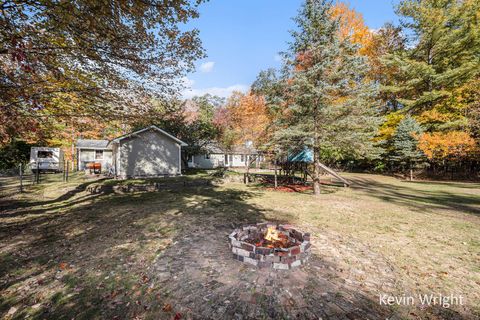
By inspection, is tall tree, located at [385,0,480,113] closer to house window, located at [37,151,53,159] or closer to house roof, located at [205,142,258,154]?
house roof, located at [205,142,258,154]

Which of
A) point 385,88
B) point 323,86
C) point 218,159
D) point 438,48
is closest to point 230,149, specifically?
point 218,159

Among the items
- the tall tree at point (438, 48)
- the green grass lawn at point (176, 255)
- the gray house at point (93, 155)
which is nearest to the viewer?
the green grass lawn at point (176, 255)

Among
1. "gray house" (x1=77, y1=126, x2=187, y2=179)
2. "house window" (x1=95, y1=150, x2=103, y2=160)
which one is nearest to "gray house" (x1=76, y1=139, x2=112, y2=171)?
"house window" (x1=95, y1=150, x2=103, y2=160)

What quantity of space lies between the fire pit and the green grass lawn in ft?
0.94

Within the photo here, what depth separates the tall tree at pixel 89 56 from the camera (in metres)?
4.66


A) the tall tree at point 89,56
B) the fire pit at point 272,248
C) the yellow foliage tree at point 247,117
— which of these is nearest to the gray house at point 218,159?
the yellow foliage tree at point 247,117

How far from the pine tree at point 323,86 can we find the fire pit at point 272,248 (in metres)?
6.96

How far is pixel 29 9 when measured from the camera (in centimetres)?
466

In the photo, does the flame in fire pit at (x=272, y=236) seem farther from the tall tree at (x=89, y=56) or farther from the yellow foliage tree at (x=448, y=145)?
the yellow foliage tree at (x=448, y=145)

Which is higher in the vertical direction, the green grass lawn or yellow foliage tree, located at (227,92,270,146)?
yellow foliage tree, located at (227,92,270,146)

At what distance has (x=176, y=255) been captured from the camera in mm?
4395

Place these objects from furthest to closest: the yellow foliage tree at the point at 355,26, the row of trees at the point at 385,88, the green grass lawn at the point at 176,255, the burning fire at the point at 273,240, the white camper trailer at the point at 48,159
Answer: the yellow foliage tree at the point at 355,26 → the white camper trailer at the point at 48,159 → the row of trees at the point at 385,88 → the burning fire at the point at 273,240 → the green grass lawn at the point at 176,255

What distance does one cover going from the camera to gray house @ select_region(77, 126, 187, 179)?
16781 mm

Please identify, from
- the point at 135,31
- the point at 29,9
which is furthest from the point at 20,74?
the point at 135,31
